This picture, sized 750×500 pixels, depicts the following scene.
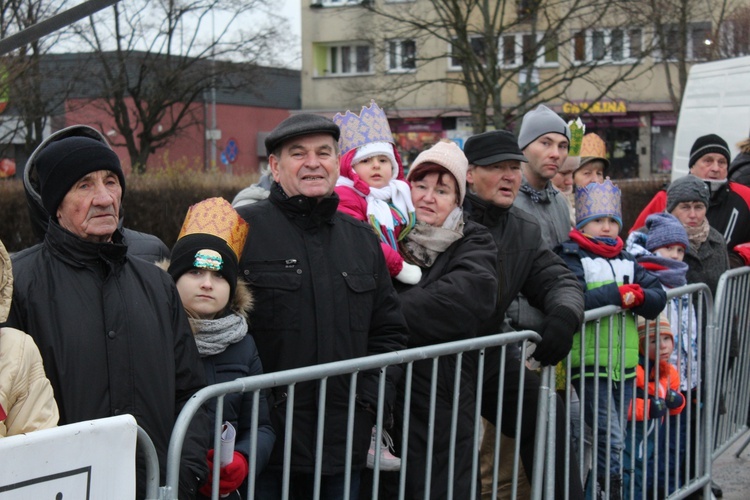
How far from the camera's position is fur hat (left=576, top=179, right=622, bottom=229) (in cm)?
533

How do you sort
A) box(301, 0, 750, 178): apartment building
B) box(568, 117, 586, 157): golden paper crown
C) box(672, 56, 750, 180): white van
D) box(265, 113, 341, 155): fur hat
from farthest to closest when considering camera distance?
box(301, 0, 750, 178): apartment building, box(672, 56, 750, 180): white van, box(568, 117, 586, 157): golden paper crown, box(265, 113, 341, 155): fur hat

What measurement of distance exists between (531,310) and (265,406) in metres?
1.93

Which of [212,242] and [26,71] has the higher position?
[26,71]

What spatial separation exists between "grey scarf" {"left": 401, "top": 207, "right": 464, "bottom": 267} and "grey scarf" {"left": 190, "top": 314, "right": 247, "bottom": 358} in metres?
1.13

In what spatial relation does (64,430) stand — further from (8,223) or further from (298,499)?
(8,223)

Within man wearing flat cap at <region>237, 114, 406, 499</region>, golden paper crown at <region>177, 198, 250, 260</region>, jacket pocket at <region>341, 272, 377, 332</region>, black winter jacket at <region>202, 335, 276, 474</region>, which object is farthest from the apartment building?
black winter jacket at <region>202, 335, 276, 474</region>

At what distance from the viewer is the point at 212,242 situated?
3.59 metres

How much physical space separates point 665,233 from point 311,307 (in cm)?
293

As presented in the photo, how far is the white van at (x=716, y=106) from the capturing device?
37.8 feet

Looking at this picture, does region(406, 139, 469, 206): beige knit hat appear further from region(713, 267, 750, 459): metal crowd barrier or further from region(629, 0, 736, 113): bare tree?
region(629, 0, 736, 113): bare tree

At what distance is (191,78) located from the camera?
35906 millimetres

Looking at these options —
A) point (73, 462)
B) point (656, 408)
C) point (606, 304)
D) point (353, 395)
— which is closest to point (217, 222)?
point (353, 395)

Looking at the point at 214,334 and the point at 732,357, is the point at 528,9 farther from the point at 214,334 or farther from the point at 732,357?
the point at 214,334

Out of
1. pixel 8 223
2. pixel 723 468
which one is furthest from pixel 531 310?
pixel 8 223
